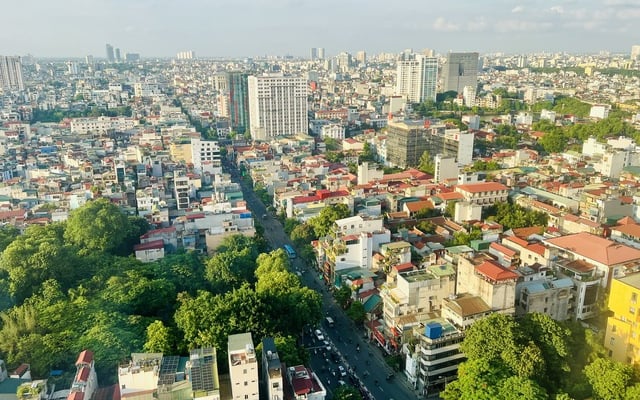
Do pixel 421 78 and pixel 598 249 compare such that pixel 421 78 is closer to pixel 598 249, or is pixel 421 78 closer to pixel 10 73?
pixel 598 249

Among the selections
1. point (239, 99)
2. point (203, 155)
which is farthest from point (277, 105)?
point (203, 155)

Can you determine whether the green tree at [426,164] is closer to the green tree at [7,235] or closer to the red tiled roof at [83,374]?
the green tree at [7,235]

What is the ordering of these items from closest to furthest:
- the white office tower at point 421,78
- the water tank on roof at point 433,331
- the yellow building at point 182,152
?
1. the water tank on roof at point 433,331
2. the yellow building at point 182,152
3. the white office tower at point 421,78

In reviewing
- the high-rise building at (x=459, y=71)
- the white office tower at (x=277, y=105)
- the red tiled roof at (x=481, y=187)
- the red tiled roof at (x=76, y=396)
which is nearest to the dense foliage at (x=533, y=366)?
the red tiled roof at (x=76, y=396)

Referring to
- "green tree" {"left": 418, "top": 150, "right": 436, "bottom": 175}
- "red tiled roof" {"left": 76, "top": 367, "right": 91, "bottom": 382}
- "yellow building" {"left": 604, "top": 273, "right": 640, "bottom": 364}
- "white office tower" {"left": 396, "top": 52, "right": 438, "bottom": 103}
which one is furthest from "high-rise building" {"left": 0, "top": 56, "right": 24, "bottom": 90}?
"yellow building" {"left": 604, "top": 273, "right": 640, "bottom": 364}

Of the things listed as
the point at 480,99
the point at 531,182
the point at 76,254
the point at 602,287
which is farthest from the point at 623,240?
the point at 480,99

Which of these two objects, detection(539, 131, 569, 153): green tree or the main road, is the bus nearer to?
the main road

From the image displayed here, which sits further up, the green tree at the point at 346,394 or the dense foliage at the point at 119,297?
the dense foliage at the point at 119,297
